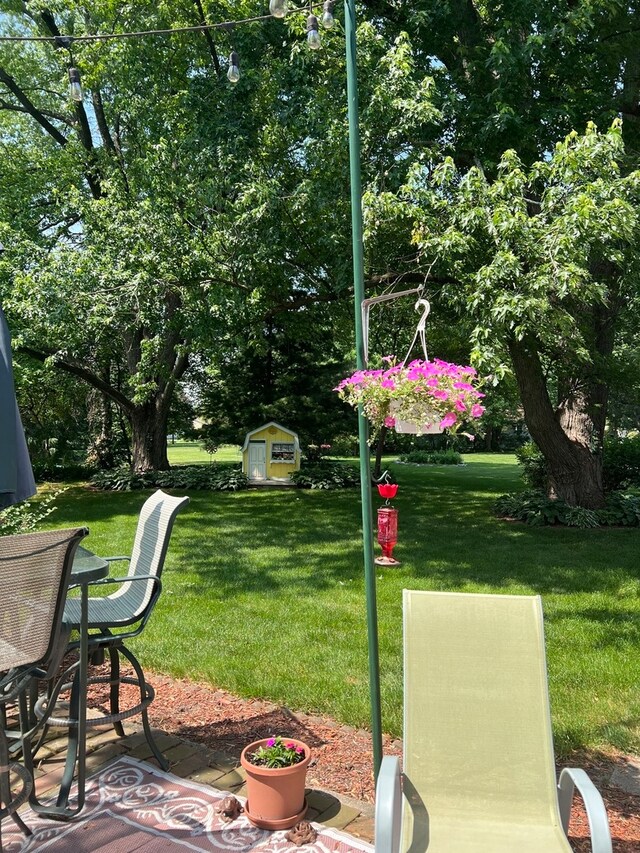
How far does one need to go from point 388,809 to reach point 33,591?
59.2 inches

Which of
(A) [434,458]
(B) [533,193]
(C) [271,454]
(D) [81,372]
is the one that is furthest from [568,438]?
(A) [434,458]

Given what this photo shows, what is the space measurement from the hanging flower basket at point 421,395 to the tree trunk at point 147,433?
589 inches

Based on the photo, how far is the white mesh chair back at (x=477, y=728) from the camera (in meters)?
2.45

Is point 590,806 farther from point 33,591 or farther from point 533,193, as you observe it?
point 533,193

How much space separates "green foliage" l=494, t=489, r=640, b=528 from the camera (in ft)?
36.8

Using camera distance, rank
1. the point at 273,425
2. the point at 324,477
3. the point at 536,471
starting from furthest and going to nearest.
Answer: the point at 273,425
the point at 324,477
the point at 536,471

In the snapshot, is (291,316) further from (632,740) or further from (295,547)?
(632,740)

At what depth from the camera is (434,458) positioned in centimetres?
2694

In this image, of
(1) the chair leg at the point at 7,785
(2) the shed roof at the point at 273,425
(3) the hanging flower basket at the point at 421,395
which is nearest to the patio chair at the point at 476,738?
(3) the hanging flower basket at the point at 421,395

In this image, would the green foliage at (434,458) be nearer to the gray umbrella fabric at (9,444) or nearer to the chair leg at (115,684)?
the chair leg at (115,684)

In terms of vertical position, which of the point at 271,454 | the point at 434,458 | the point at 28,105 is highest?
the point at 28,105

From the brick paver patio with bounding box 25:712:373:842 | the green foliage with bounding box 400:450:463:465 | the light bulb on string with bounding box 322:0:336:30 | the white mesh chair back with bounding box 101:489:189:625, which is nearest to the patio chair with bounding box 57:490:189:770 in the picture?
the white mesh chair back with bounding box 101:489:189:625

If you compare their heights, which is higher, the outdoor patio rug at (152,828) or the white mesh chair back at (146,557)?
the white mesh chair back at (146,557)

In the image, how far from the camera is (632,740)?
387cm
